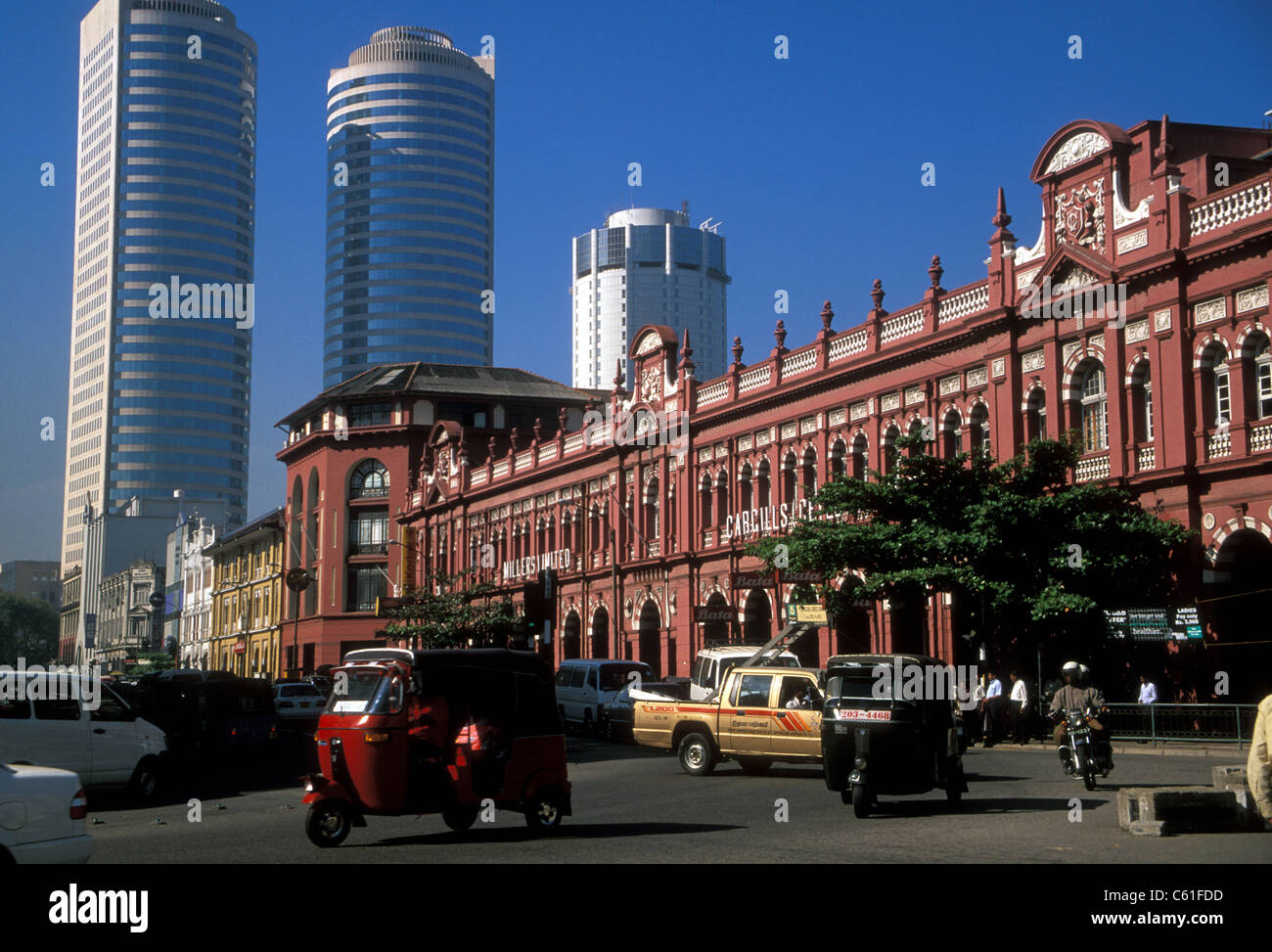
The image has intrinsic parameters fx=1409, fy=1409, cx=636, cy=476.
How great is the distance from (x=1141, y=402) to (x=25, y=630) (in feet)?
492

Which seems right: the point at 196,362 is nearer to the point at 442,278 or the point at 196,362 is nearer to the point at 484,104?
the point at 442,278

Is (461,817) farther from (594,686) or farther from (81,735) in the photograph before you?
(594,686)

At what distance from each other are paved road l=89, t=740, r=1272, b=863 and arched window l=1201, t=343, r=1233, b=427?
10.9 m

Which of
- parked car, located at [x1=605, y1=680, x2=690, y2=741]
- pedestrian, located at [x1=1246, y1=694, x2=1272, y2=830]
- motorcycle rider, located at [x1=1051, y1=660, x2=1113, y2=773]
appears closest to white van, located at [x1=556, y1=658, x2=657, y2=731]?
parked car, located at [x1=605, y1=680, x2=690, y2=741]

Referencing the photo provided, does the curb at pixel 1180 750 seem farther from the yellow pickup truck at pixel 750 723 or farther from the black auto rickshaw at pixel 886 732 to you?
the black auto rickshaw at pixel 886 732

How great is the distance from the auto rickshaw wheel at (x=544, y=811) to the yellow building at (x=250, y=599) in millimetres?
79143

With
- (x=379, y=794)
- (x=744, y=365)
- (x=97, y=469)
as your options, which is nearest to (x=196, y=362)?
(x=97, y=469)

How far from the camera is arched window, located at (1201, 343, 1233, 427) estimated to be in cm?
3075

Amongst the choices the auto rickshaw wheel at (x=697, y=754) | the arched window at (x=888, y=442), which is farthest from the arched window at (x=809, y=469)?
the auto rickshaw wheel at (x=697, y=754)

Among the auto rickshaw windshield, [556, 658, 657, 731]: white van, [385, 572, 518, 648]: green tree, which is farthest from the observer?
[385, 572, 518, 648]: green tree

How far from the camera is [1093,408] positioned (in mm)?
34000

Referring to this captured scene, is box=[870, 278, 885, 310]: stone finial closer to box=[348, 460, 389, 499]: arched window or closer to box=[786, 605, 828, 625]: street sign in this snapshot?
box=[786, 605, 828, 625]: street sign

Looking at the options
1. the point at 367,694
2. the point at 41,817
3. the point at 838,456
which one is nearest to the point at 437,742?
the point at 367,694

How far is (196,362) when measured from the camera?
180125 mm
